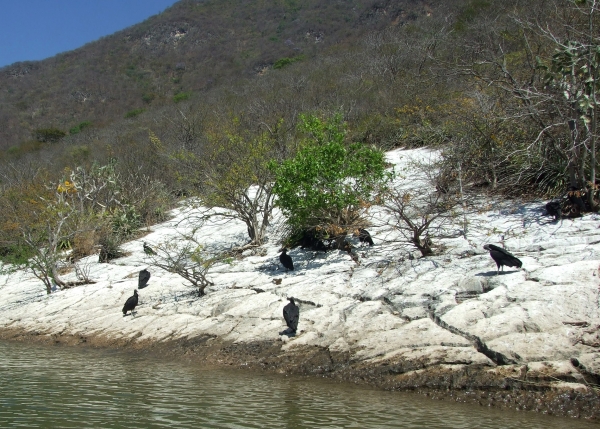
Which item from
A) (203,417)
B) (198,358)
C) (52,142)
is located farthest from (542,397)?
(52,142)

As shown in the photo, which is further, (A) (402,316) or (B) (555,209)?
(B) (555,209)

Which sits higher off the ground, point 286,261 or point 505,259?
point 286,261

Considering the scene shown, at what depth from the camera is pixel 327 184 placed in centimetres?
1188

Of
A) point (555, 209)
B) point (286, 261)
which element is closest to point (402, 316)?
point (286, 261)

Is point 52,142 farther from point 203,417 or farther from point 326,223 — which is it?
point 203,417

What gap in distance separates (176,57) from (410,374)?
2532 inches

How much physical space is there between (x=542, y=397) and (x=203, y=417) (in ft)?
12.3

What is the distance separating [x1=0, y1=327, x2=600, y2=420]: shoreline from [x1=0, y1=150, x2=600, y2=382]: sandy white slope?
0.19m

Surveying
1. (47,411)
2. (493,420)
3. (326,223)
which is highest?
(326,223)

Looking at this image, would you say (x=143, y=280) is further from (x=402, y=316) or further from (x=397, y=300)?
(x=402, y=316)

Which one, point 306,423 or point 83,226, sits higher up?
point 83,226

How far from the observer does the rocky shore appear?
662 cm

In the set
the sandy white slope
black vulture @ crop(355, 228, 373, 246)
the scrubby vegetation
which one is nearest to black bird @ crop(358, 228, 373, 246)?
black vulture @ crop(355, 228, 373, 246)

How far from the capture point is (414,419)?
226 inches
